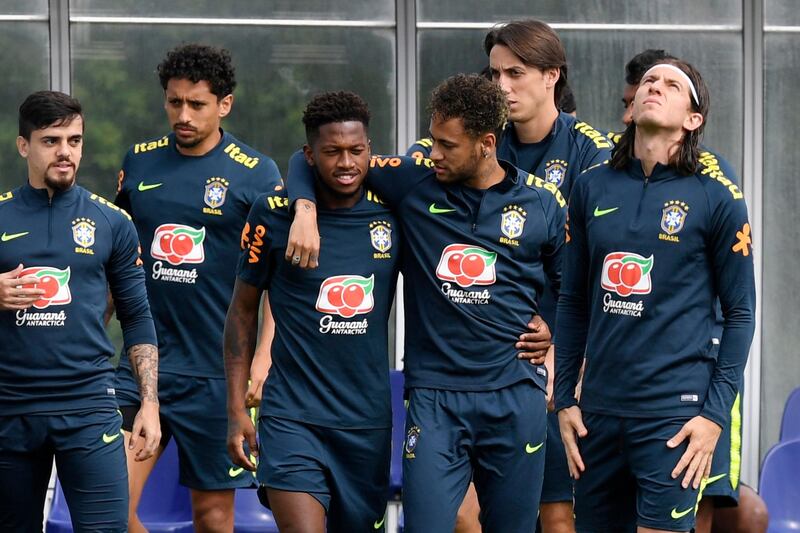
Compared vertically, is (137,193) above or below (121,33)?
below

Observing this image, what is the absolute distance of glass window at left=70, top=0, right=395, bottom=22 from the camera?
29.9ft

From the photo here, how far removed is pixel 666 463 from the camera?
562 cm

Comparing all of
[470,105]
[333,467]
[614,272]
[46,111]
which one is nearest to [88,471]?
[333,467]

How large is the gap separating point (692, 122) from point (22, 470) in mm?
2862

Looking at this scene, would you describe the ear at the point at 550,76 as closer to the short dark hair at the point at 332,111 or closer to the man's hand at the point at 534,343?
the short dark hair at the point at 332,111

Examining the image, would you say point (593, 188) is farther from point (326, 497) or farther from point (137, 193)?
point (137, 193)

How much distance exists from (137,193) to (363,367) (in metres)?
1.82

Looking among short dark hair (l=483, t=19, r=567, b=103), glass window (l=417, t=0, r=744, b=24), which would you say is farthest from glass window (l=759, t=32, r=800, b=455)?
short dark hair (l=483, t=19, r=567, b=103)

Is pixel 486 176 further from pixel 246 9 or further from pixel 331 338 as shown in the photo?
pixel 246 9

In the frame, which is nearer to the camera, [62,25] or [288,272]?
[288,272]

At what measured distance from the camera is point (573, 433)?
5.87 meters

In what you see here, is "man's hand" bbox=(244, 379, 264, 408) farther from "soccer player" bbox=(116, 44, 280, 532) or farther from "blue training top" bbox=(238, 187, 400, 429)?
"soccer player" bbox=(116, 44, 280, 532)

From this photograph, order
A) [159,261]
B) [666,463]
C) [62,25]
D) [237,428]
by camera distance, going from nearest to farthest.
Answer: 1. [666,463]
2. [237,428]
3. [159,261]
4. [62,25]

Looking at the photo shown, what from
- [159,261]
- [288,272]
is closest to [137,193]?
[159,261]
